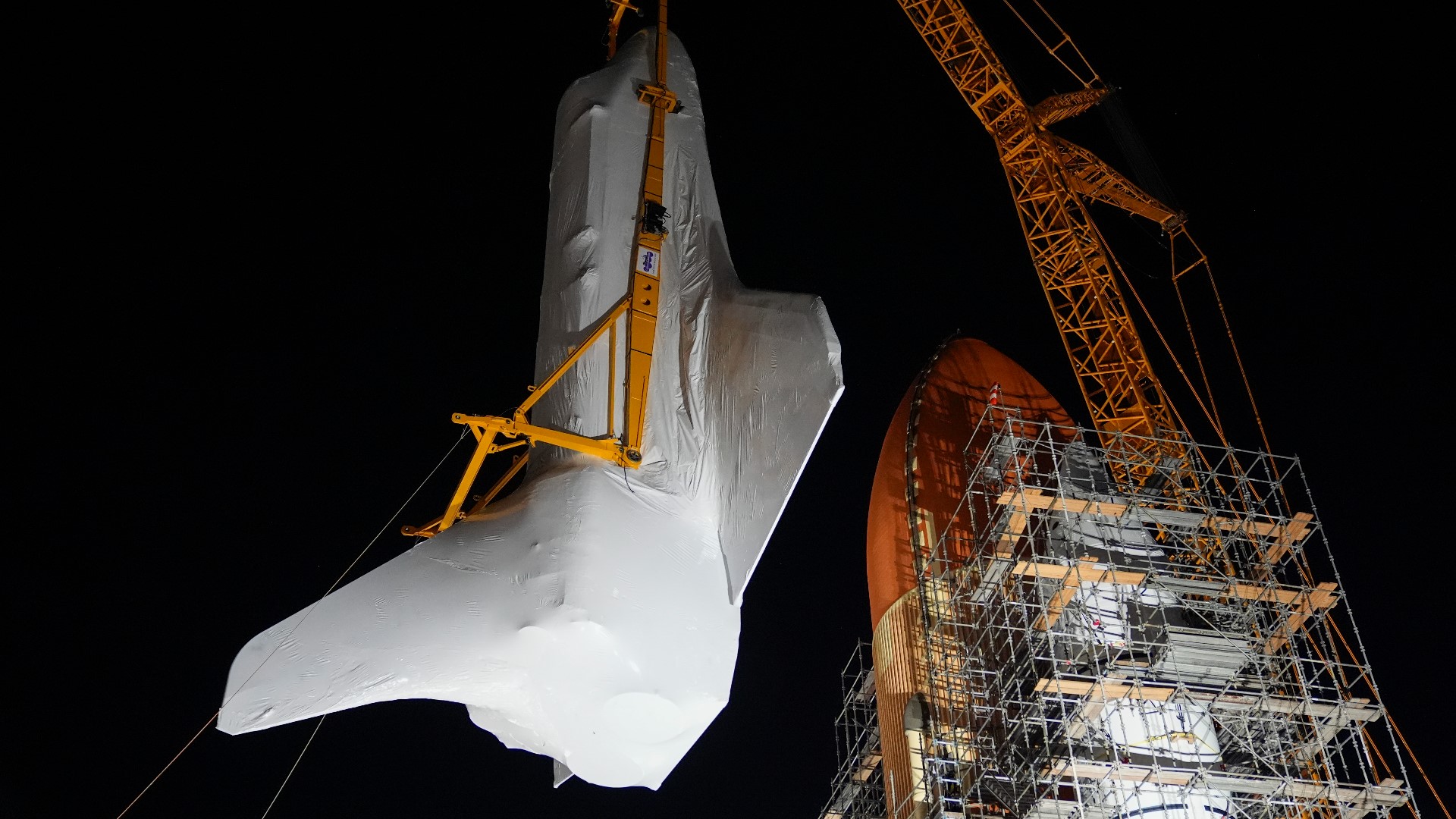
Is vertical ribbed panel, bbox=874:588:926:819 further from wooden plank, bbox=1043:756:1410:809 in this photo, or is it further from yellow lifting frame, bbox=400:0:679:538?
yellow lifting frame, bbox=400:0:679:538

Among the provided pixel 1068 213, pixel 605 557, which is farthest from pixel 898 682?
pixel 1068 213

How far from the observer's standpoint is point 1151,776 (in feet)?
50.4

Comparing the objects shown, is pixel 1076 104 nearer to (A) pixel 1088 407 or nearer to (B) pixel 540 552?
(A) pixel 1088 407

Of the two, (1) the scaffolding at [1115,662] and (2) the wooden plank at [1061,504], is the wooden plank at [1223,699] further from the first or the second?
(2) the wooden plank at [1061,504]

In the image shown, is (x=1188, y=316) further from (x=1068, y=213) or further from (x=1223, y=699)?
(x=1223, y=699)

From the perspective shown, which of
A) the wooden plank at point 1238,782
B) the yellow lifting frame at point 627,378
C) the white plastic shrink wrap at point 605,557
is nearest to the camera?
the white plastic shrink wrap at point 605,557

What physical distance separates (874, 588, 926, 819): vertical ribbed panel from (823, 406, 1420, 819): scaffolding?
202mm

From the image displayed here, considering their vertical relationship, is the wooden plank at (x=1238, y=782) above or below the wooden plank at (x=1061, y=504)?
below

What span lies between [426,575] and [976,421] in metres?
12.7

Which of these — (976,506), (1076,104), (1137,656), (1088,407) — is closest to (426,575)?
(1137,656)

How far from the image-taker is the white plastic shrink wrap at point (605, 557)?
882cm

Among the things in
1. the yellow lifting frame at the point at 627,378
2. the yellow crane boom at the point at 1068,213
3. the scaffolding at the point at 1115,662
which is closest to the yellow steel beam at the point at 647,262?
the yellow lifting frame at the point at 627,378

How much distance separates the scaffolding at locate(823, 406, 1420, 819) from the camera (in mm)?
15961

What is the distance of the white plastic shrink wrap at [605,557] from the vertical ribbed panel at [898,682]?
27.9 ft
